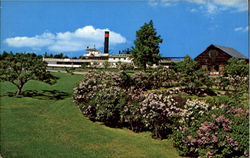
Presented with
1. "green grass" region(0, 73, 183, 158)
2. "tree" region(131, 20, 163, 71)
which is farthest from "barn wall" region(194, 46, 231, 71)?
"green grass" region(0, 73, 183, 158)

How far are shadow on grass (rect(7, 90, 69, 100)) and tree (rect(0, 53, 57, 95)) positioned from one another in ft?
3.83

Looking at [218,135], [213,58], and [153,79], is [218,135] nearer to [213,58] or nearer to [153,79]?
[153,79]

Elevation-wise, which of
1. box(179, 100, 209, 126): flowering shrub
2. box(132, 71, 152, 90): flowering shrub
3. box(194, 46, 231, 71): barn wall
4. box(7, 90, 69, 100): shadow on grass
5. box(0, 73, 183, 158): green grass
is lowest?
box(0, 73, 183, 158): green grass

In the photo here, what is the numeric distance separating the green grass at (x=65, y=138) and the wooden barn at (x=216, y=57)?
1306 inches

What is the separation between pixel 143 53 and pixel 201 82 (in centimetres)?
1733

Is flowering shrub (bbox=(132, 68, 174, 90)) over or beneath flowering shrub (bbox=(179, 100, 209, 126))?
over

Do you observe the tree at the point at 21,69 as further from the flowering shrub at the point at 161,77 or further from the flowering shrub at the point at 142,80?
the flowering shrub at the point at 161,77

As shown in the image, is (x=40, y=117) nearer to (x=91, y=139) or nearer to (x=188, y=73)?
(x=91, y=139)

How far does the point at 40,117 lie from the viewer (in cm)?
1823

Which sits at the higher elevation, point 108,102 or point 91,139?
point 108,102

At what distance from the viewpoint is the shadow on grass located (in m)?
26.8

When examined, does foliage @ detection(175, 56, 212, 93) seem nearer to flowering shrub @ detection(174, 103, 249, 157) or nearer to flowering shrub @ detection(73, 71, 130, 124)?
flowering shrub @ detection(73, 71, 130, 124)

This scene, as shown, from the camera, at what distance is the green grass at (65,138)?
37.4ft

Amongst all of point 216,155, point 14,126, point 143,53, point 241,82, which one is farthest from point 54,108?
point 143,53
